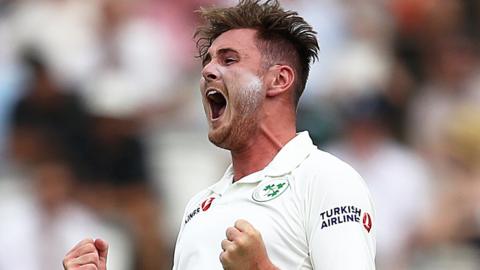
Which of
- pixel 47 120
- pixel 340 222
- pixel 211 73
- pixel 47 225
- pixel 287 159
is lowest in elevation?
pixel 340 222

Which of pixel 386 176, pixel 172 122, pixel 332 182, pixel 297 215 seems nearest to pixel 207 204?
pixel 297 215

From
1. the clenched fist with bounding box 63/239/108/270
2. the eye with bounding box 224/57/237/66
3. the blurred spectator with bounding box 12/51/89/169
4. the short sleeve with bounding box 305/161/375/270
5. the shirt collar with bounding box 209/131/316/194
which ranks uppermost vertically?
the blurred spectator with bounding box 12/51/89/169

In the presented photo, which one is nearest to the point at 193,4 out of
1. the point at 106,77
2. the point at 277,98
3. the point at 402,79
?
the point at 106,77

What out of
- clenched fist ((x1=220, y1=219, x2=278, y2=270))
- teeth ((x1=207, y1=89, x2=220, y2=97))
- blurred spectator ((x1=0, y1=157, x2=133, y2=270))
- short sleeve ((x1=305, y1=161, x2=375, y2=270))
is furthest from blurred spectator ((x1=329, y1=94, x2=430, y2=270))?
clenched fist ((x1=220, y1=219, x2=278, y2=270))

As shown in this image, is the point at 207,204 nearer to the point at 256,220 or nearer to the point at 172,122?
the point at 256,220

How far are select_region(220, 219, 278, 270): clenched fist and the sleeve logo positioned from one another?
9.4 inches

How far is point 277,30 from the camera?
4348 mm

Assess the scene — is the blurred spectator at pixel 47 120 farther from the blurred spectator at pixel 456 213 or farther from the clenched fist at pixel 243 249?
the clenched fist at pixel 243 249

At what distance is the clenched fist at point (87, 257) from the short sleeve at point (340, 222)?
2.60ft

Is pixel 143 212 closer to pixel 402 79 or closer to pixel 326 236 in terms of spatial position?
pixel 402 79

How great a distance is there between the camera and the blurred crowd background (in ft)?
24.7

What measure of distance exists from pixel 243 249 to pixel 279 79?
977 mm

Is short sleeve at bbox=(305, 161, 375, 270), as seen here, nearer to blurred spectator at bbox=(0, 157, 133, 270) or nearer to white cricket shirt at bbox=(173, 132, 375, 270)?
white cricket shirt at bbox=(173, 132, 375, 270)

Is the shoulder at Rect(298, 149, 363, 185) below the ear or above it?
below
